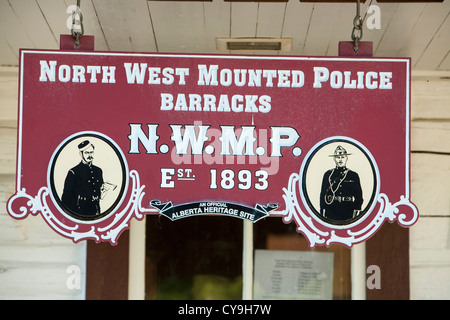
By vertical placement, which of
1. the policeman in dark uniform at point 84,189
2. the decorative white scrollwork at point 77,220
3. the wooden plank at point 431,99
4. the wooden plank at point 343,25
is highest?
the wooden plank at point 343,25

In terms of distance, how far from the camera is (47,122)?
272 cm

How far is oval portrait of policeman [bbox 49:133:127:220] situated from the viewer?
2676 mm

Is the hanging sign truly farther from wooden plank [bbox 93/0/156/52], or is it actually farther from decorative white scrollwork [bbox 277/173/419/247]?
wooden plank [bbox 93/0/156/52]

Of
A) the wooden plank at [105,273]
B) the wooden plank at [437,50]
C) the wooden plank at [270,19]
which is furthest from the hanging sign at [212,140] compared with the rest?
the wooden plank at [105,273]

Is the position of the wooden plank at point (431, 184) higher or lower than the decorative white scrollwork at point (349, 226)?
higher

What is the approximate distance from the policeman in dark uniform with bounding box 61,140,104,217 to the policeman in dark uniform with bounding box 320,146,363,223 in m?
0.94

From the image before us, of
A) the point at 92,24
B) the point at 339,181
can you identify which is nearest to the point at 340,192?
the point at 339,181

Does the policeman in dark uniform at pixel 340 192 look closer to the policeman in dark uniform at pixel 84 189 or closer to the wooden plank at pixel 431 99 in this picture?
the policeman in dark uniform at pixel 84 189

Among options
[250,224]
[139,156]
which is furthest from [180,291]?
[139,156]

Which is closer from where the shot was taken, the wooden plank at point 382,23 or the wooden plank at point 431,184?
the wooden plank at point 382,23

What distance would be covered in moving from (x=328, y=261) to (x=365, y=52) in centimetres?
141

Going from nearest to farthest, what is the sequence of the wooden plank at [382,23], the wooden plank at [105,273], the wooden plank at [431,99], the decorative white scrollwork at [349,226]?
the decorative white scrollwork at [349,226]
the wooden plank at [382,23]
the wooden plank at [105,273]
the wooden plank at [431,99]

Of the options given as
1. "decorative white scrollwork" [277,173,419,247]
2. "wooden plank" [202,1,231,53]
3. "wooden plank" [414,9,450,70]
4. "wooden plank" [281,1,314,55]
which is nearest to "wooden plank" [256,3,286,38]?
"wooden plank" [281,1,314,55]

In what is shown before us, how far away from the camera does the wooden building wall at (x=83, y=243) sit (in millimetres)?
3584
